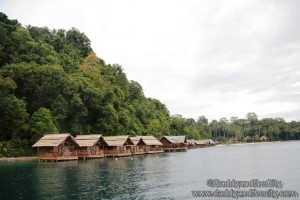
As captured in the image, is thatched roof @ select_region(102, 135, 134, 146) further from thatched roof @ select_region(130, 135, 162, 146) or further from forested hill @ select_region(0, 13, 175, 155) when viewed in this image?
thatched roof @ select_region(130, 135, 162, 146)

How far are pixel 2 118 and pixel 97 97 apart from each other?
864 inches

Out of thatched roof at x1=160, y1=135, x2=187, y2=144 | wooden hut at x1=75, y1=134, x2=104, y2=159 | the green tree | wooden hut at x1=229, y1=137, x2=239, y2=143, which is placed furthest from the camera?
wooden hut at x1=229, y1=137, x2=239, y2=143

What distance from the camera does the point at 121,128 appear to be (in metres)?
83.4

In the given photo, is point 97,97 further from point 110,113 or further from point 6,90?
point 6,90

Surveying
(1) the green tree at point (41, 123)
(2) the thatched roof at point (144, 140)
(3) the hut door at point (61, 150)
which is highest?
(1) the green tree at point (41, 123)

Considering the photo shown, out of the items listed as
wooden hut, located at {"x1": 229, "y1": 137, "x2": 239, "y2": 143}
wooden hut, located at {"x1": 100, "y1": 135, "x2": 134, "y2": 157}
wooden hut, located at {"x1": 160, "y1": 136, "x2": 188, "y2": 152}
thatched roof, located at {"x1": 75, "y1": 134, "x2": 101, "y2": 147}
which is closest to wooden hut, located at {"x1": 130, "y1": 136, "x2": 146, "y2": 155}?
wooden hut, located at {"x1": 100, "y1": 135, "x2": 134, "y2": 157}

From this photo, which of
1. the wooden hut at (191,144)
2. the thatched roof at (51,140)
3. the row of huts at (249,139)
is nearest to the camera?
the thatched roof at (51,140)

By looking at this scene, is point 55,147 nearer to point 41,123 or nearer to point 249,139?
point 41,123

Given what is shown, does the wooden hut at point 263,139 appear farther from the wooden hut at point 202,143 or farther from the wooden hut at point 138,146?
the wooden hut at point 138,146

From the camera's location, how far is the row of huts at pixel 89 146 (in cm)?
5497

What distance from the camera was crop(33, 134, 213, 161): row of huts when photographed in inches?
Result: 2164

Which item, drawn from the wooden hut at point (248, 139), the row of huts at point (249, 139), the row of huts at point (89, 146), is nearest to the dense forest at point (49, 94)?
the row of huts at point (89, 146)

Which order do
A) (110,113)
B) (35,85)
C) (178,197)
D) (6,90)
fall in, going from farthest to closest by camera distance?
(110,113) < (35,85) < (6,90) < (178,197)

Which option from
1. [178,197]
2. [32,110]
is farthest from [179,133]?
[178,197]
